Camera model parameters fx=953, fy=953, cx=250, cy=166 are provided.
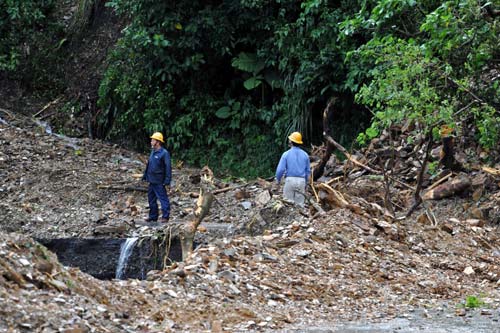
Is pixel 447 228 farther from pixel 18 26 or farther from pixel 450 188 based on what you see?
pixel 18 26

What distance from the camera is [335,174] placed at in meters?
18.8

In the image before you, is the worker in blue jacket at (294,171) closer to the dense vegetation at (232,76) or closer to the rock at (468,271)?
the rock at (468,271)

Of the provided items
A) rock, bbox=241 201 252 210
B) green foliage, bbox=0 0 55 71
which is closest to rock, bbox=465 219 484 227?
rock, bbox=241 201 252 210

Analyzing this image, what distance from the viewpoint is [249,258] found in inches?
442

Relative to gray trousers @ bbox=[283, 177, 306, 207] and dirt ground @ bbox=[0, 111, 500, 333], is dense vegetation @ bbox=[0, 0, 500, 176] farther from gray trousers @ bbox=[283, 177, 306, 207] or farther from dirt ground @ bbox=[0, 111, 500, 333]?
gray trousers @ bbox=[283, 177, 306, 207]

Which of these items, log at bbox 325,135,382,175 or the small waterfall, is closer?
the small waterfall

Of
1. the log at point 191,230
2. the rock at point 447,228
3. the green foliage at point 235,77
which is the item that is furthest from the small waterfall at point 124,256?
the green foliage at point 235,77

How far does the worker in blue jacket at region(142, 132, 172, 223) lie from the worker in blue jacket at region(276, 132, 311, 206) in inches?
86.4

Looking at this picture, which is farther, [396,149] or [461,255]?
[396,149]

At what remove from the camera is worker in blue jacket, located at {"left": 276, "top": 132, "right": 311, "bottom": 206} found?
14.7 metres

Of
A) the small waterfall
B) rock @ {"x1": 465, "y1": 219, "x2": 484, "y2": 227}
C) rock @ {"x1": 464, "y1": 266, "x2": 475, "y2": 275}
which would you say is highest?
rock @ {"x1": 465, "y1": 219, "x2": 484, "y2": 227}

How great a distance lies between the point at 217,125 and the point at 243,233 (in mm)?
9753

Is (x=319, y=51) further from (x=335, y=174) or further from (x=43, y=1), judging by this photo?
(x=43, y=1)

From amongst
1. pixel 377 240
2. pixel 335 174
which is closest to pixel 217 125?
pixel 335 174
